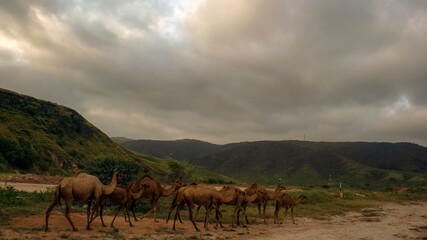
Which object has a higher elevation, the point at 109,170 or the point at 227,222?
the point at 109,170

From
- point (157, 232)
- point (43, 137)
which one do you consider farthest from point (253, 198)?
point (43, 137)

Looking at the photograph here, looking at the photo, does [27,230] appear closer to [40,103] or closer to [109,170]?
[109,170]

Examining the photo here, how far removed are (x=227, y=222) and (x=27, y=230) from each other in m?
10.7

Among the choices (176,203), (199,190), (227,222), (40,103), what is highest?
(40,103)

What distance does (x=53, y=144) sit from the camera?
55.6 m

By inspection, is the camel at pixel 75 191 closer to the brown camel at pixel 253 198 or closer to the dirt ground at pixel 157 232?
the dirt ground at pixel 157 232

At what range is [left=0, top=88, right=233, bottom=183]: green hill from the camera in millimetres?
25602

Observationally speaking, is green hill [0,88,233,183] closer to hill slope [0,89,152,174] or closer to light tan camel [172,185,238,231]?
hill slope [0,89,152,174]

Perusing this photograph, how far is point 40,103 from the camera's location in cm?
7212

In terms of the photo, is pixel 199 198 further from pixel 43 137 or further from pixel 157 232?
pixel 43 137

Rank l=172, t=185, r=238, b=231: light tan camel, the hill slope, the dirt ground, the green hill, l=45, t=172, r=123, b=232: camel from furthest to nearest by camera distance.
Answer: the hill slope → the green hill → l=172, t=185, r=238, b=231: light tan camel → l=45, t=172, r=123, b=232: camel → the dirt ground

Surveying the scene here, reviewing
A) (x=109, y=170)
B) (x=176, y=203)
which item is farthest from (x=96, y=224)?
(x=109, y=170)

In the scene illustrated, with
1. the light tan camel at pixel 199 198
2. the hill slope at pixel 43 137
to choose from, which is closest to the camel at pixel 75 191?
the light tan camel at pixel 199 198

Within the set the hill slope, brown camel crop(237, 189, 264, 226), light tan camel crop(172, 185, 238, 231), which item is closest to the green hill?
the hill slope
